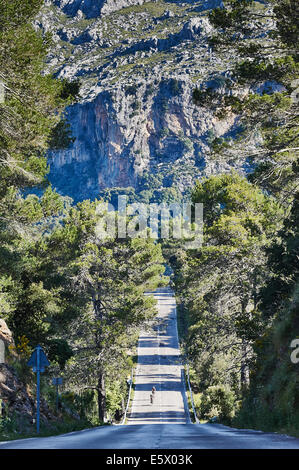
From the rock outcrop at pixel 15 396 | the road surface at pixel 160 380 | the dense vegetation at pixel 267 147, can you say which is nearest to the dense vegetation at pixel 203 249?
the dense vegetation at pixel 267 147

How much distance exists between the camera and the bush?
20859 mm

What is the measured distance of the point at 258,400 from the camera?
1331 cm

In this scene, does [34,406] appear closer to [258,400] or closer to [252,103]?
[258,400]

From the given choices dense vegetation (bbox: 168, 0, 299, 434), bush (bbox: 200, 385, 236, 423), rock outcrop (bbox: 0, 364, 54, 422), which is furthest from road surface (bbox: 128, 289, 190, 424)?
rock outcrop (bbox: 0, 364, 54, 422)

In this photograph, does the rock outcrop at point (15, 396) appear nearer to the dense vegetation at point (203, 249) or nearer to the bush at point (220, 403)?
the dense vegetation at point (203, 249)

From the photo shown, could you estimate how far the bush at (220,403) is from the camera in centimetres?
2086

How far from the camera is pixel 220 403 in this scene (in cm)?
2420

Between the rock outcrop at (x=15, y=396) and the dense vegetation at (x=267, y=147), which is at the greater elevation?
the dense vegetation at (x=267, y=147)
